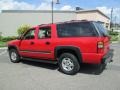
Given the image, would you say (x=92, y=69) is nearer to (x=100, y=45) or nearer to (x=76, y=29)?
(x=100, y=45)

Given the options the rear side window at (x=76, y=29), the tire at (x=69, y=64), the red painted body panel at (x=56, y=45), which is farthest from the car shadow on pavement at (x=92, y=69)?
the rear side window at (x=76, y=29)

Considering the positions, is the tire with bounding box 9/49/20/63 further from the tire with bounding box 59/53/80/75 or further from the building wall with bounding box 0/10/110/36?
the building wall with bounding box 0/10/110/36

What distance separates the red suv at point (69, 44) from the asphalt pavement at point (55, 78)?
1.60 feet

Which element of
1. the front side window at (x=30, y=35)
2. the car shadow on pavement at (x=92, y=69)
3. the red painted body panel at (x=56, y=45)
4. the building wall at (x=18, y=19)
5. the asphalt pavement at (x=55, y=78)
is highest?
the building wall at (x=18, y=19)

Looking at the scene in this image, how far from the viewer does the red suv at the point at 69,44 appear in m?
7.31

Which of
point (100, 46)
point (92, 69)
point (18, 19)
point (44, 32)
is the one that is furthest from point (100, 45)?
point (18, 19)

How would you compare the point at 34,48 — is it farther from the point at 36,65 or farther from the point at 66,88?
the point at 66,88

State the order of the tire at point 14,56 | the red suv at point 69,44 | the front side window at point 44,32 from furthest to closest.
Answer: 1. the tire at point 14,56
2. the front side window at point 44,32
3. the red suv at point 69,44

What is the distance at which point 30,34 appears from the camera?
9.54m

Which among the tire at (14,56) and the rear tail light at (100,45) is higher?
the rear tail light at (100,45)

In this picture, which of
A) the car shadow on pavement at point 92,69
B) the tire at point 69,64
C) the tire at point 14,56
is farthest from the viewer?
the tire at point 14,56

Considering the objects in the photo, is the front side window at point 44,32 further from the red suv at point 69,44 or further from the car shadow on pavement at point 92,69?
the car shadow on pavement at point 92,69

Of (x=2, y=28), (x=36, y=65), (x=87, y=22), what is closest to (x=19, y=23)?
(x=2, y=28)

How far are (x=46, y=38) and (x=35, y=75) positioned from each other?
1.63m
